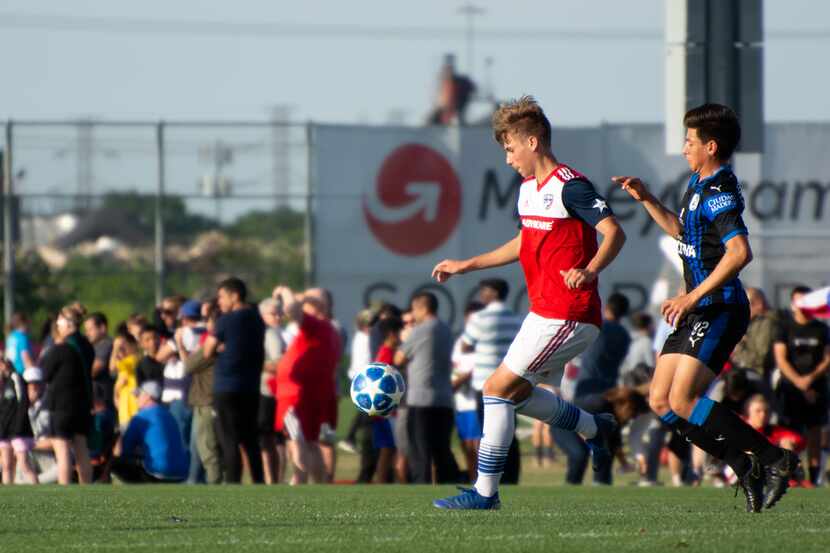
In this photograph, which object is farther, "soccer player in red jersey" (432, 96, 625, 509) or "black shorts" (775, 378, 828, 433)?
"black shorts" (775, 378, 828, 433)

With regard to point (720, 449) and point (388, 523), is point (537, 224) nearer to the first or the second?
point (720, 449)

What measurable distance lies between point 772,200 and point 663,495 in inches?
646

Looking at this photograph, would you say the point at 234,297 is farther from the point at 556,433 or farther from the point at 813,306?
the point at 813,306

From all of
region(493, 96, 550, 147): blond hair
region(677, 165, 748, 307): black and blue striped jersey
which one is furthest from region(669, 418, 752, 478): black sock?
region(493, 96, 550, 147): blond hair

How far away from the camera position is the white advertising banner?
2672 centimetres

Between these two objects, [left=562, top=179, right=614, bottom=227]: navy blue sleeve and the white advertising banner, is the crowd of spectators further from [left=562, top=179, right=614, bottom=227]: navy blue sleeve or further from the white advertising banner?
the white advertising banner

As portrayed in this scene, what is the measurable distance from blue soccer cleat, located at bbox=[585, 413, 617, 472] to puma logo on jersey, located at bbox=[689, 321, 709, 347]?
1155 millimetres

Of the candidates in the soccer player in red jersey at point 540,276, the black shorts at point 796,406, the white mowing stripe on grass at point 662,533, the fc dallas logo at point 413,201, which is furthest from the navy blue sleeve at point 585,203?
the fc dallas logo at point 413,201

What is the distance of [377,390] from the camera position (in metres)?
11.2

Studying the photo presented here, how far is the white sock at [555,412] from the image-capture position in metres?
8.61

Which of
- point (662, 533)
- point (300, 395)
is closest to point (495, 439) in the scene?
point (662, 533)

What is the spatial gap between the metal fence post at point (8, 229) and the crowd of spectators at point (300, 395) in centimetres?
958

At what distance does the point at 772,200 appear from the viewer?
27094mm

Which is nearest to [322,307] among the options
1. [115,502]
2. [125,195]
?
[115,502]
